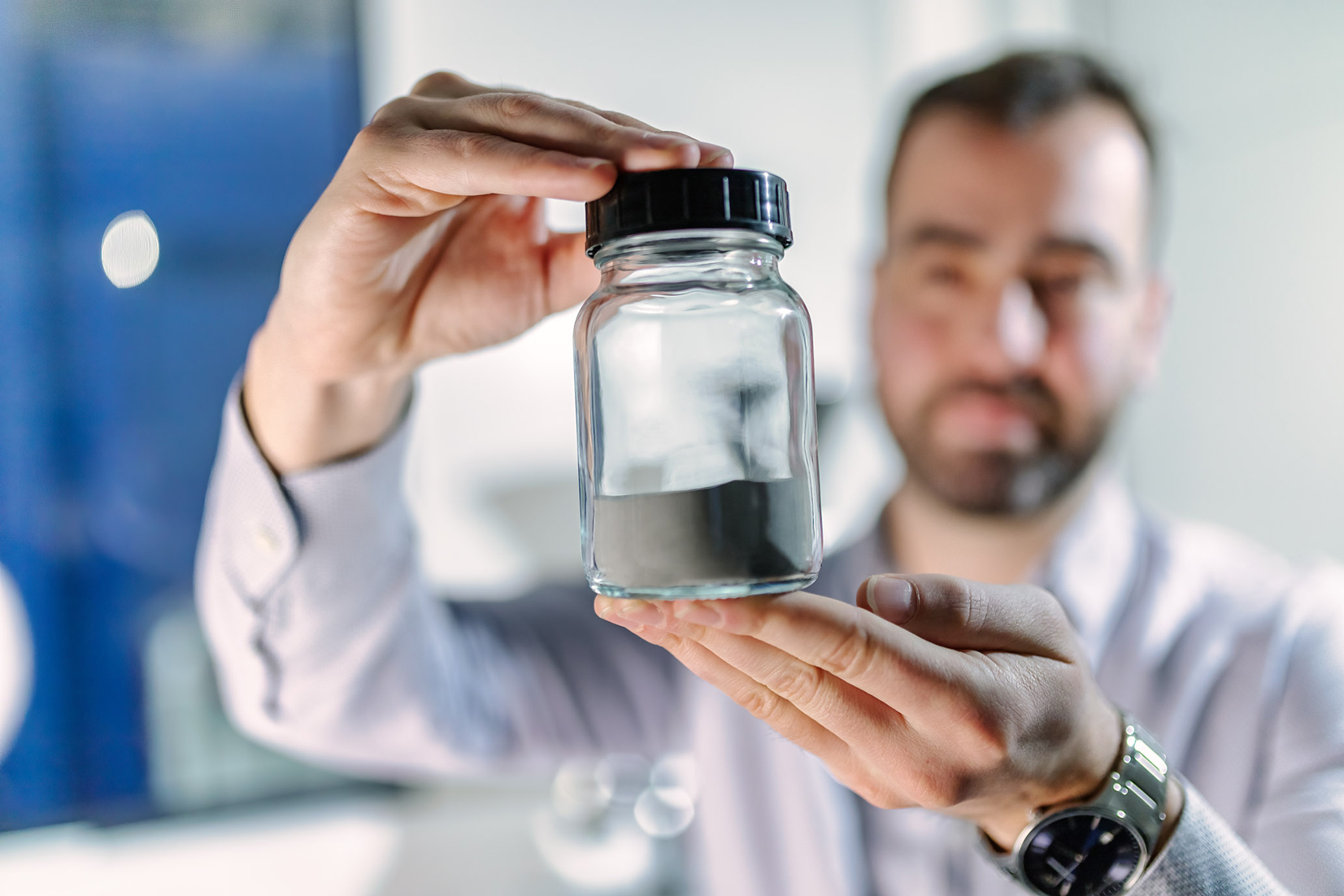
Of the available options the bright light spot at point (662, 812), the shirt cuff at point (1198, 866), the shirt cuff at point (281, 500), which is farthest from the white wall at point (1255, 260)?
the shirt cuff at point (281, 500)

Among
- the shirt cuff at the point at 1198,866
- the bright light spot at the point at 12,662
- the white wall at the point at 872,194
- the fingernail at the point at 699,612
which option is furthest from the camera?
the white wall at the point at 872,194

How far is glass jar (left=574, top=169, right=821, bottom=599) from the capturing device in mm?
448

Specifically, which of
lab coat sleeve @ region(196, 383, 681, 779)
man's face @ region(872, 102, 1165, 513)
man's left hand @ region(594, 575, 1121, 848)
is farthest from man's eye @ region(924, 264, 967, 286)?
man's left hand @ region(594, 575, 1121, 848)

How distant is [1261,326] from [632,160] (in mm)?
1528

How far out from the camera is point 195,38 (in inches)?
63.2

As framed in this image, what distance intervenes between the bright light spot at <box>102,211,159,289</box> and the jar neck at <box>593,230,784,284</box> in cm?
134

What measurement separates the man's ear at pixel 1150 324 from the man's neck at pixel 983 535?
157 mm

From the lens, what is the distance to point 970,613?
454 mm

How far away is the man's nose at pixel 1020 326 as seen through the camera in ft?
3.47

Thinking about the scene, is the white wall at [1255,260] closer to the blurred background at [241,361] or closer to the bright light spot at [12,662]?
the blurred background at [241,361]

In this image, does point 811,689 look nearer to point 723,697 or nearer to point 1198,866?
point 1198,866

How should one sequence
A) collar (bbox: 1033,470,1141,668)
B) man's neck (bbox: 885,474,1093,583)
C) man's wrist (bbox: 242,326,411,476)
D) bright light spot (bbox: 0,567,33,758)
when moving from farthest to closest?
bright light spot (bbox: 0,567,33,758) < man's neck (bbox: 885,474,1093,583) < collar (bbox: 1033,470,1141,668) < man's wrist (bbox: 242,326,411,476)

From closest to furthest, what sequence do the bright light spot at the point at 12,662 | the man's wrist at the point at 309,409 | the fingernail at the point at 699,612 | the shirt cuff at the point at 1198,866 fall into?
the fingernail at the point at 699,612
the shirt cuff at the point at 1198,866
the man's wrist at the point at 309,409
the bright light spot at the point at 12,662

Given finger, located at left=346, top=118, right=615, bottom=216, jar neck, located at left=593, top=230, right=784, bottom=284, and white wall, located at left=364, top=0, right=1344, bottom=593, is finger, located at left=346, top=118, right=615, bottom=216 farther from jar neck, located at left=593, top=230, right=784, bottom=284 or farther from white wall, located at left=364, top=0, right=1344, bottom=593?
white wall, located at left=364, top=0, right=1344, bottom=593
